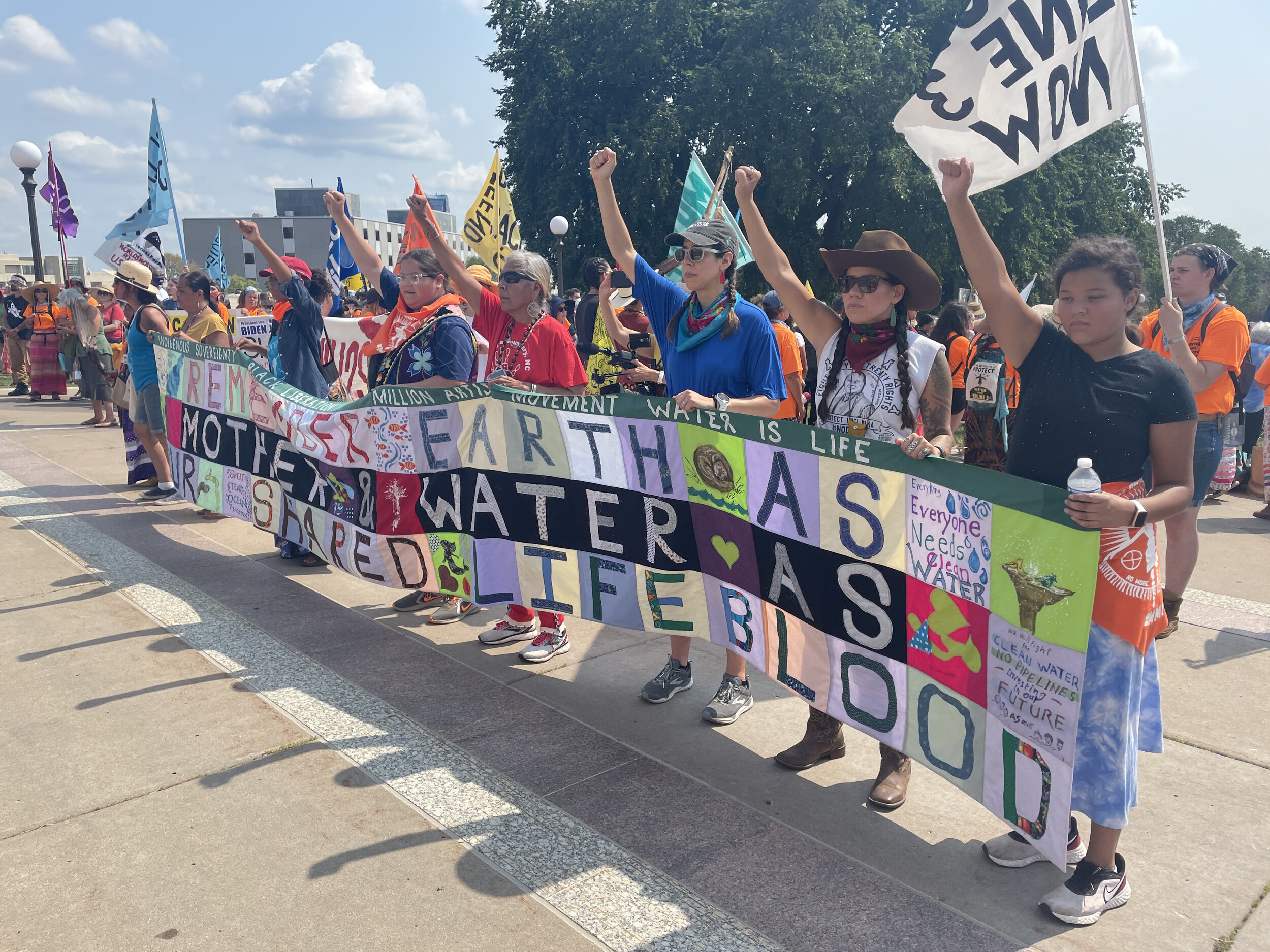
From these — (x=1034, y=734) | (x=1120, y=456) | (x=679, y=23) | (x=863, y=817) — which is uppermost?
(x=679, y=23)

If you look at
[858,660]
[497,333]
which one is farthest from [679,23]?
[858,660]

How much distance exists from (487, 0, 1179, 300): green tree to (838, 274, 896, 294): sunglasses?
2263cm

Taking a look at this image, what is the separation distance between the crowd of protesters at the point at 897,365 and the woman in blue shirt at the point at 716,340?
1cm

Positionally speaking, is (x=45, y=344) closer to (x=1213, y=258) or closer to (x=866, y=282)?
(x=866, y=282)

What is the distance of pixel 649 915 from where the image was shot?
2.64 m

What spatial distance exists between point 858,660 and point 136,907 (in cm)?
233

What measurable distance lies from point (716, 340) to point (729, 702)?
1545 millimetres

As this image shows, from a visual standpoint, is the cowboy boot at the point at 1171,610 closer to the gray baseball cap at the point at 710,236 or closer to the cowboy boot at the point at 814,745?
the cowboy boot at the point at 814,745

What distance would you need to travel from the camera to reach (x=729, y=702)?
3945 mm

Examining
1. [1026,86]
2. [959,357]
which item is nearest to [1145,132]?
[1026,86]

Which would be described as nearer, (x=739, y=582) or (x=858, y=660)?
(x=858, y=660)

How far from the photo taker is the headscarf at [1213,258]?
5023 millimetres

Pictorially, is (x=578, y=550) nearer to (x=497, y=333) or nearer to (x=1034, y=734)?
(x=497, y=333)

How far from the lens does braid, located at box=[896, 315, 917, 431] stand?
3.19 meters
